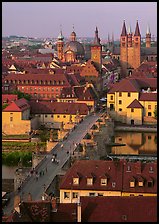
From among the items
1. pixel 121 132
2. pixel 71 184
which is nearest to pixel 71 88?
pixel 121 132

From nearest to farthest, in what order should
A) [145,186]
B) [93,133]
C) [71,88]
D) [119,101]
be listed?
[145,186] → [93,133] → [119,101] → [71,88]

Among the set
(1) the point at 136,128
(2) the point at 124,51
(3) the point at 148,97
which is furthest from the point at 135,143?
(2) the point at 124,51

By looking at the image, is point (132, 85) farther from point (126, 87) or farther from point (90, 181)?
point (90, 181)

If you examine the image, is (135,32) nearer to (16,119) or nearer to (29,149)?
(16,119)

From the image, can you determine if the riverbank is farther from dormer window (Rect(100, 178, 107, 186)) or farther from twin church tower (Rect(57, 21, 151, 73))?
twin church tower (Rect(57, 21, 151, 73))

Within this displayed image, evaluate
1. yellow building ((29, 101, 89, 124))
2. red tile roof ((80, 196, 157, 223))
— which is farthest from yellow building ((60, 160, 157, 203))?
yellow building ((29, 101, 89, 124))

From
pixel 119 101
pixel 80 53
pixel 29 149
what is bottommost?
pixel 29 149

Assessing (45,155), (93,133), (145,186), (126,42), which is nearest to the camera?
(145,186)

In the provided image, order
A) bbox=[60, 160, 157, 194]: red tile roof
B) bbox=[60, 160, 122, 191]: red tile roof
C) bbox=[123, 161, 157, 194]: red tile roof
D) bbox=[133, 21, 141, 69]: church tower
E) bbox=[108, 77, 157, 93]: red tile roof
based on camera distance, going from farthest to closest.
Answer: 1. bbox=[133, 21, 141, 69]: church tower
2. bbox=[108, 77, 157, 93]: red tile roof
3. bbox=[60, 160, 122, 191]: red tile roof
4. bbox=[60, 160, 157, 194]: red tile roof
5. bbox=[123, 161, 157, 194]: red tile roof
